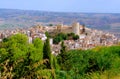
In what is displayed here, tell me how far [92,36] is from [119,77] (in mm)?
47177

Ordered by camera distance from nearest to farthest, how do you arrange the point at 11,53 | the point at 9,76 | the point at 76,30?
the point at 9,76, the point at 11,53, the point at 76,30

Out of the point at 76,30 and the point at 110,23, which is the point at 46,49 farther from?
the point at 110,23

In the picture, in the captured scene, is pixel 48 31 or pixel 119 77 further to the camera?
pixel 48 31

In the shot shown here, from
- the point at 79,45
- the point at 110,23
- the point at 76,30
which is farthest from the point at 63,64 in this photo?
the point at 110,23

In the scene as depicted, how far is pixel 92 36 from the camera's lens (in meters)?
54.2

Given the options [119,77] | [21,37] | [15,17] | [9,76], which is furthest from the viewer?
[15,17]

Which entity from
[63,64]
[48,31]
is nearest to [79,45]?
[48,31]

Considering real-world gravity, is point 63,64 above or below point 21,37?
below

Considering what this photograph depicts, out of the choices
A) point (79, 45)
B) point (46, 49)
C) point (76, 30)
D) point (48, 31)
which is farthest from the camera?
point (48, 31)

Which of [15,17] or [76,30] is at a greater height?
[76,30]

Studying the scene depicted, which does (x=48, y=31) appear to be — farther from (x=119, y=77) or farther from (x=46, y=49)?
(x=119, y=77)

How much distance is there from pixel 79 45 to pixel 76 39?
3974 mm

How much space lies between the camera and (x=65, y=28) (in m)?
47.9

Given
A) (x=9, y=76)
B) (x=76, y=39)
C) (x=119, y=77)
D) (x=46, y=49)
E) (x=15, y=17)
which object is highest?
(x=9, y=76)
